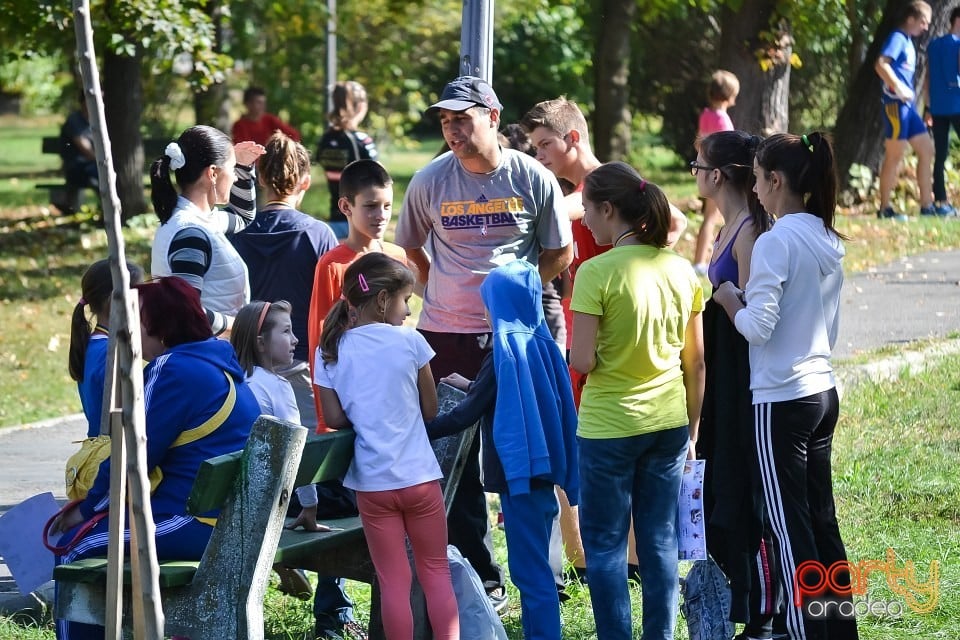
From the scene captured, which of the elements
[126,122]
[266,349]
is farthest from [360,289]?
[126,122]

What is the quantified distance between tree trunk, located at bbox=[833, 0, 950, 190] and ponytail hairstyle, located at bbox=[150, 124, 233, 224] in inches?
418

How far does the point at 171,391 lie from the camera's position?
155 inches

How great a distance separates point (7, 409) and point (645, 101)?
14258 millimetres

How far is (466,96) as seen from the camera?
5047 mm

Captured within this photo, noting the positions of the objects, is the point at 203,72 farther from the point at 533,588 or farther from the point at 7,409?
the point at 533,588

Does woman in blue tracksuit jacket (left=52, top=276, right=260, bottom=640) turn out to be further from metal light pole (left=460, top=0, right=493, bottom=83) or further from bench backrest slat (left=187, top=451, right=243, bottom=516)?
metal light pole (left=460, top=0, right=493, bottom=83)

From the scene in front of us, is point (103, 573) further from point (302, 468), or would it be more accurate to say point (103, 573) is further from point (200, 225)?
point (200, 225)

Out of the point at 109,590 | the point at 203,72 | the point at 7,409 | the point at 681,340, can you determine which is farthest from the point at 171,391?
the point at 203,72

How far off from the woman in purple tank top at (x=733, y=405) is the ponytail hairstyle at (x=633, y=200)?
320mm

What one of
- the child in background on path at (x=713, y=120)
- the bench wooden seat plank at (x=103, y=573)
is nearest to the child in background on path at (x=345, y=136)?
the child in background on path at (x=713, y=120)

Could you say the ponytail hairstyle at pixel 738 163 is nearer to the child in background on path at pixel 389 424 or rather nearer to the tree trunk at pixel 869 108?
the child in background on path at pixel 389 424

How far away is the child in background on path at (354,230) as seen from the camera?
16.9ft

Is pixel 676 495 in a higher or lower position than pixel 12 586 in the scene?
higher

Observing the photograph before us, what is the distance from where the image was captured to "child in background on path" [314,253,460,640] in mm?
4133
